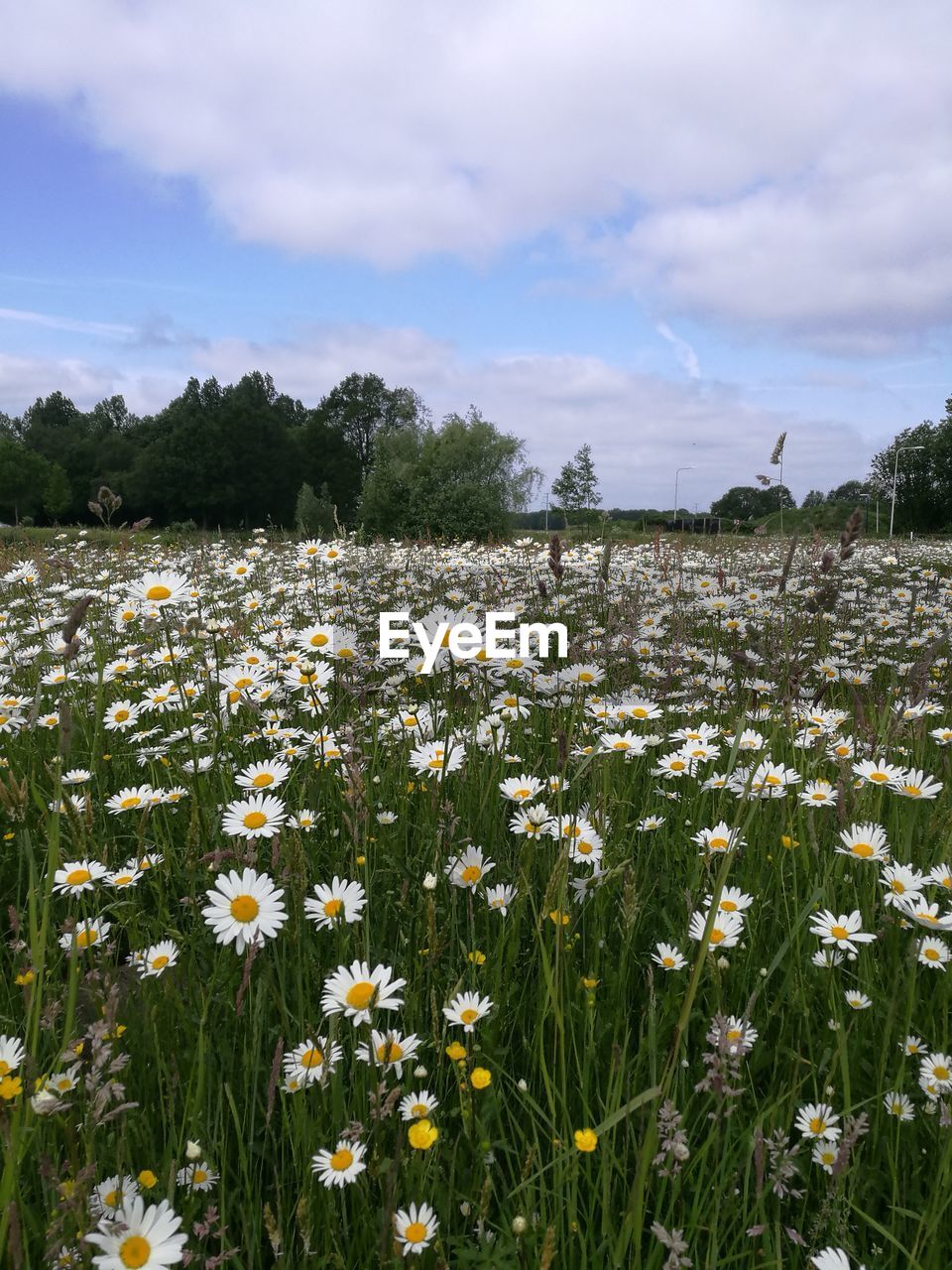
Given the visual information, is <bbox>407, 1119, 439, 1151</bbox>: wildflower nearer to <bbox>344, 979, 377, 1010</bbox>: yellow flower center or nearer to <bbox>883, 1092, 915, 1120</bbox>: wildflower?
<bbox>344, 979, 377, 1010</bbox>: yellow flower center

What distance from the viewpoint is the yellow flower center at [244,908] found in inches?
59.6

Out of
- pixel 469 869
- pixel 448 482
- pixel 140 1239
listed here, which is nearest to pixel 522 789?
pixel 469 869

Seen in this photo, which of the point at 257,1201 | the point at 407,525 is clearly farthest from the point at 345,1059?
the point at 407,525

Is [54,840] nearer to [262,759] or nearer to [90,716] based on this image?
[262,759]

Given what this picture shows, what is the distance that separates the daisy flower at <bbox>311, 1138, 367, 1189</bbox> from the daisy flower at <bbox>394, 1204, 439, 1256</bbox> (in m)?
0.08

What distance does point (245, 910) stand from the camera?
4.99ft

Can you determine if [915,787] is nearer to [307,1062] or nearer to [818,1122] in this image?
[818,1122]

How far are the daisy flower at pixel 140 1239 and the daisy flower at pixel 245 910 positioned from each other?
454mm

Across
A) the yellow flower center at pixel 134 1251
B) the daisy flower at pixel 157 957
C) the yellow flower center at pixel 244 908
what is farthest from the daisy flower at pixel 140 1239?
the daisy flower at pixel 157 957

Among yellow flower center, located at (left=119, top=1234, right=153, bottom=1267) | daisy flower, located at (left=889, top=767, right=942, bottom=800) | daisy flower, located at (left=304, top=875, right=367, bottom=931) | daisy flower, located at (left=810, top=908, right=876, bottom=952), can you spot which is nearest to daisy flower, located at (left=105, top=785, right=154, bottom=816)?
daisy flower, located at (left=304, top=875, right=367, bottom=931)

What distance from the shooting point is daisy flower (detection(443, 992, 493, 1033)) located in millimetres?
1479

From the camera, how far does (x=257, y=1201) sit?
1.31m

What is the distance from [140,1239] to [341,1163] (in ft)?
0.94

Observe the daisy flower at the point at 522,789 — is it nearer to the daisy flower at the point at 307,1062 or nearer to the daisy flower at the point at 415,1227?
the daisy flower at the point at 307,1062
